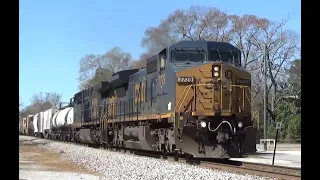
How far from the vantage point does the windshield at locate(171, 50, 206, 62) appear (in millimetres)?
15391

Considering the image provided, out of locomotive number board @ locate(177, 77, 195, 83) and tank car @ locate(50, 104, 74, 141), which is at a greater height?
locomotive number board @ locate(177, 77, 195, 83)

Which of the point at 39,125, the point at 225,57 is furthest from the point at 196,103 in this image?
the point at 39,125

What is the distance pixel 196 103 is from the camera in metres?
14.3

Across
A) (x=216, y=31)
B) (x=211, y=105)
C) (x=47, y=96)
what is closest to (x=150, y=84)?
(x=211, y=105)

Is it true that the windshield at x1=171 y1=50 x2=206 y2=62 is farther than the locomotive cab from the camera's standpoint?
Yes

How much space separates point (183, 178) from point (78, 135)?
23657mm

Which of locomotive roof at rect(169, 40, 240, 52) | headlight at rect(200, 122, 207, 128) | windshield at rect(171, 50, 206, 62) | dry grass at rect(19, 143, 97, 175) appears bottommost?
dry grass at rect(19, 143, 97, 175)

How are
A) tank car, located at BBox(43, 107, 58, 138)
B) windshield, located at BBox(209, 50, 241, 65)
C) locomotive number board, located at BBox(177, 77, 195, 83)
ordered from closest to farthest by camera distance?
locomotive number board, located at BBox(177, 77, 195, 83), windshield, located at BBox(209, 50, 241, 65), tank car, located at BBox(43, 107, 58, 138)

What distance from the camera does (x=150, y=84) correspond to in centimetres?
1747

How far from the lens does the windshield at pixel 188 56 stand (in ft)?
50.5

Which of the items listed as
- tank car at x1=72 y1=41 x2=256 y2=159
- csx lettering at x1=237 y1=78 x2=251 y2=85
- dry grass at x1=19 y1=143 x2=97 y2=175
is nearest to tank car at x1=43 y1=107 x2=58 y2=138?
dry grass at x1=19 y1=143 x2=97 y2=175

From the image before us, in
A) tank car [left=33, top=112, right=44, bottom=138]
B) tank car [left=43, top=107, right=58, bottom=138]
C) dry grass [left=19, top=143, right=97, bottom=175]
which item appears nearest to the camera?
dry grass [left=19, top=143, right=97, bottom=175]

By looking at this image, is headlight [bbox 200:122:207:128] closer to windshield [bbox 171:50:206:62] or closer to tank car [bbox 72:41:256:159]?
tank car [bbox 72:41:256:159]

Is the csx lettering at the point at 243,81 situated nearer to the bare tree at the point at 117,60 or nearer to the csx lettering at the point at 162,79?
the csx lettering at the point at 162,79
